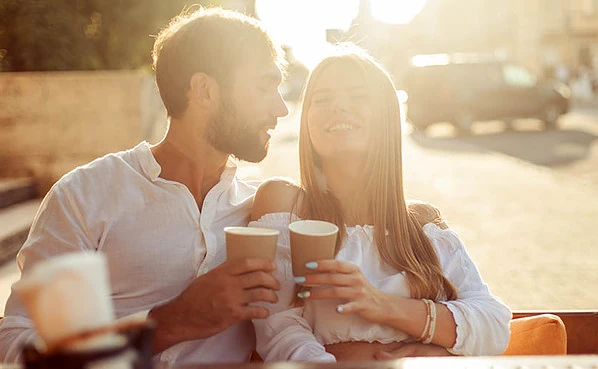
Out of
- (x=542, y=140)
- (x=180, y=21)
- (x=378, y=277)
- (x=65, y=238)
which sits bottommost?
(x=542, y=140)

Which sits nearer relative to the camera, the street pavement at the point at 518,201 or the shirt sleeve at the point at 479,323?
the shirt sleeve at the point at 479,323

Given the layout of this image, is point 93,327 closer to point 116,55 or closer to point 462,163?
point 116,55

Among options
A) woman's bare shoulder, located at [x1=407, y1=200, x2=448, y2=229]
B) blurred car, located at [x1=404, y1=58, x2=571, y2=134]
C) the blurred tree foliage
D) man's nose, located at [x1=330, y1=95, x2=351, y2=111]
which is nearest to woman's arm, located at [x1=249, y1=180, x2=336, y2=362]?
man's nose, located at [x1=330, y1=95, x2=351, y2=111]

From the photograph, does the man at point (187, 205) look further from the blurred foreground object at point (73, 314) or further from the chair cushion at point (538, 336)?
the blurred foreground object at point (73, 314)

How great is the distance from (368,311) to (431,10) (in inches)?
2615

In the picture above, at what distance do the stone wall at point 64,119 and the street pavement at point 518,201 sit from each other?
109 inches

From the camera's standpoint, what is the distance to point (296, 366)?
3.76ft

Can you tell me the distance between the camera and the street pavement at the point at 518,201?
6.17 meters

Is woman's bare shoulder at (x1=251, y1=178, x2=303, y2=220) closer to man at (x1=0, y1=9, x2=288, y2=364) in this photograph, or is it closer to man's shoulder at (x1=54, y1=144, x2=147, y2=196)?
man at (x1=0, y1=9, x2=288, y2=364)

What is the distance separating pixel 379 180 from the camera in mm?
2729

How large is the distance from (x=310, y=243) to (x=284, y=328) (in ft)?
1.72

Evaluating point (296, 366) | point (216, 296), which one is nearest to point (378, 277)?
point (216, 296)

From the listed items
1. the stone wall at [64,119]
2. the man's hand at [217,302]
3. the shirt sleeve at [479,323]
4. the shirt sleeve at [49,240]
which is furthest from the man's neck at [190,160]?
the stone wall at [64,119]

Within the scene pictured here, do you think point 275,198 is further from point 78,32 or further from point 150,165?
point 78,32
